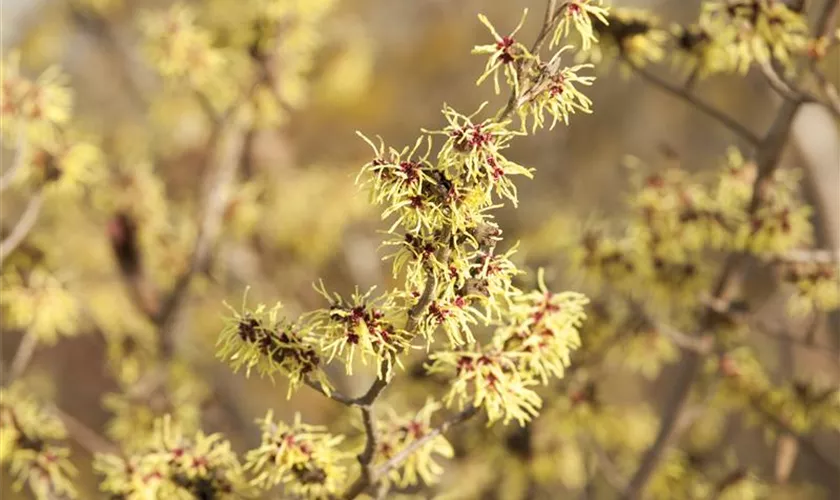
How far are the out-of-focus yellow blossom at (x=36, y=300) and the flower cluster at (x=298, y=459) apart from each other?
4.51 ft

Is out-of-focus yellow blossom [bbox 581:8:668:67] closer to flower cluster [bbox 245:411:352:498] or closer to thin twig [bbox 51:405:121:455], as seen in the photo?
flower cluster [bbox 245:411:352:498]

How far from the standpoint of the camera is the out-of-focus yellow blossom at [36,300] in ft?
9.48

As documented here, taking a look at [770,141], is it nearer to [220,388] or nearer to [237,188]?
[237,188]

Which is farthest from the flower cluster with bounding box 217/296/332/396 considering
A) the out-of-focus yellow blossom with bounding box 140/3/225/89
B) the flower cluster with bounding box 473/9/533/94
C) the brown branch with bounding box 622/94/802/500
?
the out-of-focus yellow blossom with bounding box 140/3/225/89

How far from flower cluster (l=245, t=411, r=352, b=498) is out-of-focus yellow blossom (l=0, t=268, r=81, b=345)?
4.51ft

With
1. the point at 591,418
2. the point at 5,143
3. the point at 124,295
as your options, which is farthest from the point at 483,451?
the point at 124,295

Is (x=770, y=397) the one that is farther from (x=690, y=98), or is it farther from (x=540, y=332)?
(x=540, y=332)

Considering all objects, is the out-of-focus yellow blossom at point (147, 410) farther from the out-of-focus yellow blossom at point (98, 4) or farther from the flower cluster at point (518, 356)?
the out-of-focus yellow blossom at point (98, 4)

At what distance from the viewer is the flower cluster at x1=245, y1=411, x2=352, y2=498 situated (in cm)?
182

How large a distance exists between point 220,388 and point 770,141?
3224mm

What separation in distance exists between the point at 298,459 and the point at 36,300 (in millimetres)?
1532

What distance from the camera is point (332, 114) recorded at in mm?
9516

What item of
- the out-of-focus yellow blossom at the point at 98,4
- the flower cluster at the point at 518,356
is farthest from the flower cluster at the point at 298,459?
Result: the out-of-focus yellow blossom at the point at 98,4

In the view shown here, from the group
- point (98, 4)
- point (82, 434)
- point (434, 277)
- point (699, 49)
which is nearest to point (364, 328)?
point (434, 277)
